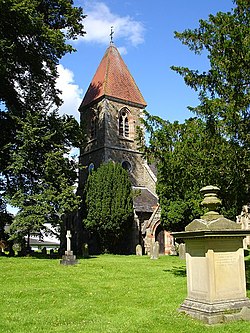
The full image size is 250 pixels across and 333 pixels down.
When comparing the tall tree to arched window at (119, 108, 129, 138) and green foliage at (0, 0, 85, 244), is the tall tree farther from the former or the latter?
arched window at (119, 108, 129, 138)

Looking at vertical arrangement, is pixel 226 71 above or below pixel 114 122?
below

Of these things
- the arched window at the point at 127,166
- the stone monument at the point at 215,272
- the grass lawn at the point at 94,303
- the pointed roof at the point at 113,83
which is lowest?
the grass lawn at the point at 94,303

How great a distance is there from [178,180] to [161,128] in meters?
1.65

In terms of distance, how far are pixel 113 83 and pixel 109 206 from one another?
13454 mm

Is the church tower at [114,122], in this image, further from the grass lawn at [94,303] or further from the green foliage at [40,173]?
the grass lawn at [94,303]

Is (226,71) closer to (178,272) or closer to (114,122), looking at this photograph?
(178,272)

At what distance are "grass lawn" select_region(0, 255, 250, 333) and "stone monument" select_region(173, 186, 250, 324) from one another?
0.92 feet

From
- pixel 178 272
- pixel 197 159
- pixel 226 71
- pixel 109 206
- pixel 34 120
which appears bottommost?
pixel 178 272

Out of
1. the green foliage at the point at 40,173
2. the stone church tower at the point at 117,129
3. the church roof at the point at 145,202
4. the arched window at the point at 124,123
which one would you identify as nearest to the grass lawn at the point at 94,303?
the green foliage at the point at 40,173

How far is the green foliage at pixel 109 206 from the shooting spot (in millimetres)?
27234

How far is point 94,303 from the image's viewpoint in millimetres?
8023

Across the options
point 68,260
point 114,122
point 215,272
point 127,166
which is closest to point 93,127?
point 114,122

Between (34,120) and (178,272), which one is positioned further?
Answer: (34,120)

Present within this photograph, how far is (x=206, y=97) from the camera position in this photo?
993 centimetres
